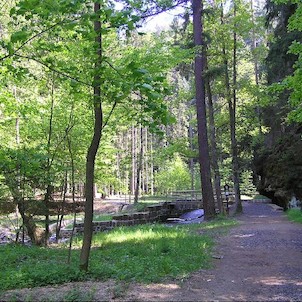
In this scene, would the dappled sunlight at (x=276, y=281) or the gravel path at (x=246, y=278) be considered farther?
the dappled sunlight at (x=276, y=281)

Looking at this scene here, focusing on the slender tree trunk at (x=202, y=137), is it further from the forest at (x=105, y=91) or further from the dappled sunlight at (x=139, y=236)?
the dappled sunlight at (x=139, y=236)

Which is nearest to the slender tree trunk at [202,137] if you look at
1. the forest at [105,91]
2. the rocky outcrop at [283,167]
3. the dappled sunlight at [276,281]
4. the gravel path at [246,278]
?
the forest at [105,91]

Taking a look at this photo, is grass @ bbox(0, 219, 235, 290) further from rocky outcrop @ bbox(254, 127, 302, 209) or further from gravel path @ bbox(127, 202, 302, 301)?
rocky outcrop @ bbox(254, 127, 302, 209)

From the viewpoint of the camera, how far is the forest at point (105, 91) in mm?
4414

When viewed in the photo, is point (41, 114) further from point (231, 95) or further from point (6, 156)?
point (231, 95)

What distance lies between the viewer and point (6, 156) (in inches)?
324

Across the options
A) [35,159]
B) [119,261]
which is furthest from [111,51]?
[119,261]

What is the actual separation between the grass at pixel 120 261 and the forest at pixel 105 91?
1.85ft

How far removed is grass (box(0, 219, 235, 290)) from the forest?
0.56 m

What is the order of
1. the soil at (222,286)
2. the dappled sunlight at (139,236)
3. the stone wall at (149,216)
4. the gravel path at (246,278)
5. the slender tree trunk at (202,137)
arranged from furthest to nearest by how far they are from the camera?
the slender tree trunk at (202,137)
the stone wall at (149,216)
the dappled sunlight at (139,236)
the gravel path at (246,278)
the soil at (222,286)

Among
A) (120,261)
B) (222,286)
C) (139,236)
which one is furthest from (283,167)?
(222,286)

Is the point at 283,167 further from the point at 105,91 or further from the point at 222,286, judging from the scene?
the point at 105,91

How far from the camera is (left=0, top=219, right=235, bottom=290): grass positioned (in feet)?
18.5

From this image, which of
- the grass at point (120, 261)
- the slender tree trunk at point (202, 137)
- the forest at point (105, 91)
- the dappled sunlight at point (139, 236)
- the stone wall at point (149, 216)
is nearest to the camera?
the forest at point (105, 91)
